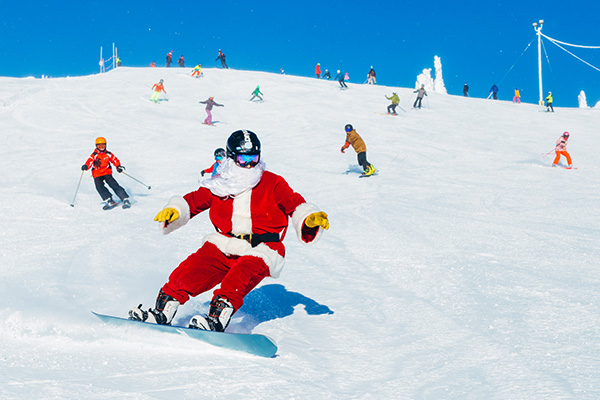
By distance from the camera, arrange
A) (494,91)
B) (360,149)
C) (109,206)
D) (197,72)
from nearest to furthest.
Answer: (109,206)
(360,149)
(197,72)
(494,91)

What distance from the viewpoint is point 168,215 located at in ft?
10.5

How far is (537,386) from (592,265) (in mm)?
3382

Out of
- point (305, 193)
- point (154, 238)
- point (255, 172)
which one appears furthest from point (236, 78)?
point (255, 172)

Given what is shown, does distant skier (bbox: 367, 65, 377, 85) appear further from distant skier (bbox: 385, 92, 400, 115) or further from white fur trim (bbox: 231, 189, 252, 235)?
white fur trim (bbox: 231, 189, 252, 235)

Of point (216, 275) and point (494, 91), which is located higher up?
point (494, 91)

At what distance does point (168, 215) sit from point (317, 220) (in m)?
0.90

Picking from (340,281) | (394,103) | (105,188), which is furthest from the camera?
(394,103)

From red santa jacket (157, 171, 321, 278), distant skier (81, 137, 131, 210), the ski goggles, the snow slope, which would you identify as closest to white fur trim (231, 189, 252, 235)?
red santa jacket (157, 171, 321, 278)

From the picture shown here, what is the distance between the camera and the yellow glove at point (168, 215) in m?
3.17

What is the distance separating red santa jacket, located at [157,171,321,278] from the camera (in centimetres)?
331

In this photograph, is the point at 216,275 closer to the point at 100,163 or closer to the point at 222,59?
the point at 100,163

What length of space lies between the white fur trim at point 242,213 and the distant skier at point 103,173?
560cm

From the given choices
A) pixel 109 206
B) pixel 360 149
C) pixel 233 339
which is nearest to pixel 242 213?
pixel 233 339

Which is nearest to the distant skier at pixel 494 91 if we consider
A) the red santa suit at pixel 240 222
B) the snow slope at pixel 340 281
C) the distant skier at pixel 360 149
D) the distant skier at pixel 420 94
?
the distant skier at pixel 420 94
